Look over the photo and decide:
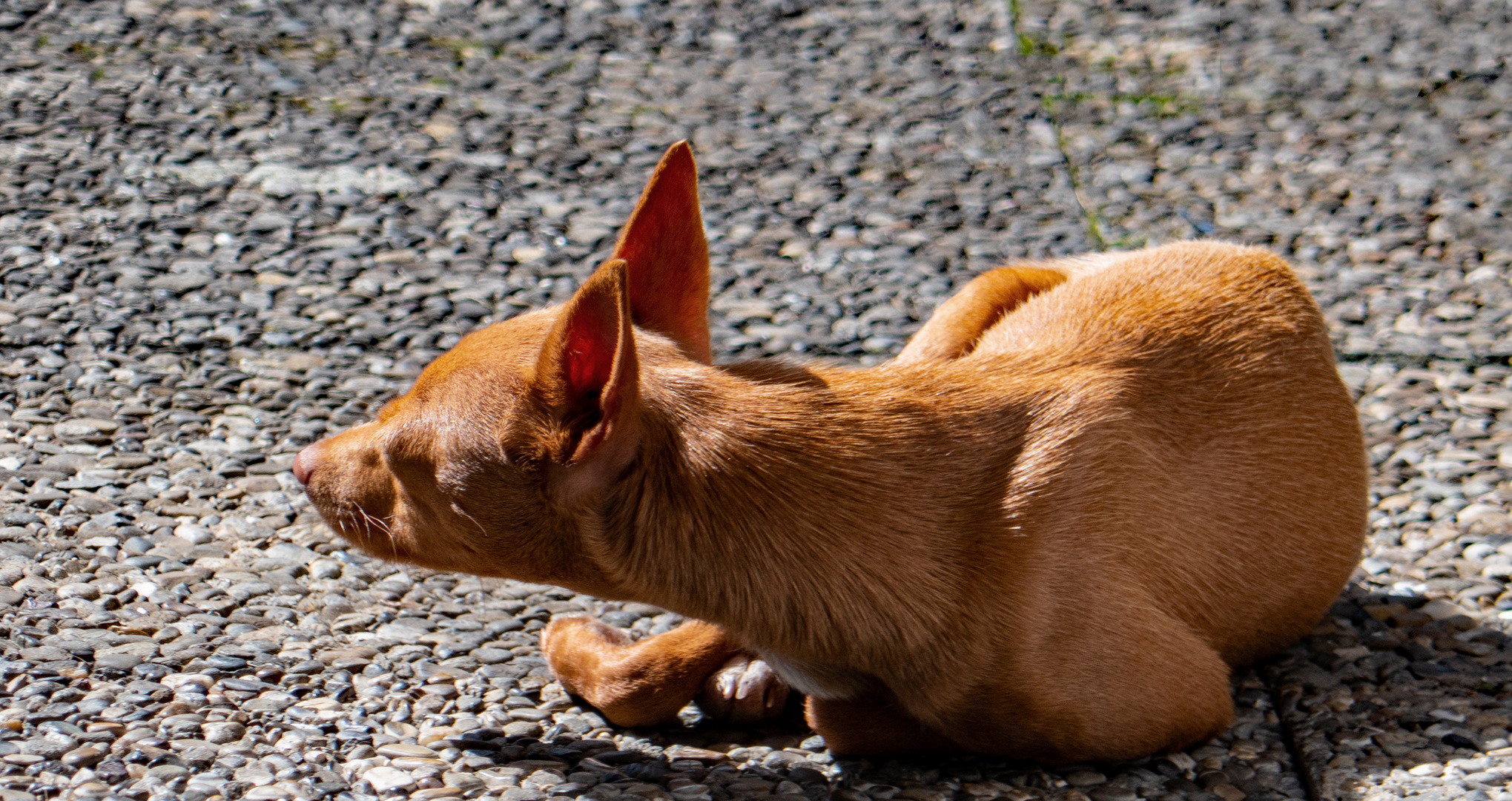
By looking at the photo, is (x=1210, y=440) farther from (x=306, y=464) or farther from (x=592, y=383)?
(x=306, y=464)

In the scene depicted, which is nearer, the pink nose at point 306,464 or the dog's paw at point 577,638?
the pink nose at point 306,464

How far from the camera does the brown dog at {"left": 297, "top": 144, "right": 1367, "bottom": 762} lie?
290 centimetres

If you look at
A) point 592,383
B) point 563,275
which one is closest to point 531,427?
point 592,383

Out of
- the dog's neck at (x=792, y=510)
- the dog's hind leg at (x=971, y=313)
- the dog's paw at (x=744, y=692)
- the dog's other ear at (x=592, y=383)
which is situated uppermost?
the dog's other ear at (x=592, y=383)

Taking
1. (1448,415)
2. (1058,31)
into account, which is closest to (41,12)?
(1058,31)

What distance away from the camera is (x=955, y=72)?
695 centimetres

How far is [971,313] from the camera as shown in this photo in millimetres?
Result: 4070

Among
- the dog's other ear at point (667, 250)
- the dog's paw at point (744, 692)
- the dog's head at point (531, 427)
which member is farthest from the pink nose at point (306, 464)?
the dog's paw at point (744, 692)

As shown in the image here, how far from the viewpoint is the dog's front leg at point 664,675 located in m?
3.38

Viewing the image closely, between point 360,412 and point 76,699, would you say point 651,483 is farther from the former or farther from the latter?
point 360,412

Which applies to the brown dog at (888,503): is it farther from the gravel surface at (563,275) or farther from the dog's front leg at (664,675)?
the gravel surface at (563,275)

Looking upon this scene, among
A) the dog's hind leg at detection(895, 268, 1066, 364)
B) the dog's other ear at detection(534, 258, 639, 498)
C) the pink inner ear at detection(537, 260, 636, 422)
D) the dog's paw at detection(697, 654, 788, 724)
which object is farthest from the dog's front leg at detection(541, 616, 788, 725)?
the dog's hind leg at detection(895, 268, 1066, 364)

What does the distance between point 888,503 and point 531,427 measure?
75 cm

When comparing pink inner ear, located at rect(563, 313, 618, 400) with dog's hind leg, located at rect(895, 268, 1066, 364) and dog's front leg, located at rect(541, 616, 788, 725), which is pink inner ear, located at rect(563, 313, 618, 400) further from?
dog's hind leg, located at rect(895, 268, 1066, 364)
